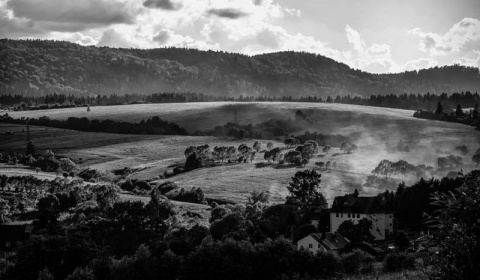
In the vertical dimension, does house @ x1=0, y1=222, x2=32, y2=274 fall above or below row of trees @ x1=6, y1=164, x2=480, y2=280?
below

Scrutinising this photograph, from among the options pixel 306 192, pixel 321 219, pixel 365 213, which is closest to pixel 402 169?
pixel 306 192

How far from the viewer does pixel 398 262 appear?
217ft

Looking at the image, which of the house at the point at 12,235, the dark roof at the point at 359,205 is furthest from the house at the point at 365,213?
the house at the point at 12,235

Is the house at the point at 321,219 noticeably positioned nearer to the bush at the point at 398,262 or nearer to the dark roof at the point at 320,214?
the dark roof at the point at 320,214

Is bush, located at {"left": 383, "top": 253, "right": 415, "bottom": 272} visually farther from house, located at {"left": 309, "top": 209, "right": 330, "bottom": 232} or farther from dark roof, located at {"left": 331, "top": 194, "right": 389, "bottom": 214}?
dark roof, located at {"left": 331, "top": 194, "right": 389, "bottom": 214}

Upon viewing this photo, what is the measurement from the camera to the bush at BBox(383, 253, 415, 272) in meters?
64.5

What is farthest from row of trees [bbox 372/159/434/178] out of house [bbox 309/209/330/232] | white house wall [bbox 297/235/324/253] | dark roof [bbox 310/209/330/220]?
white house wall [bbox 297/235/324/253]

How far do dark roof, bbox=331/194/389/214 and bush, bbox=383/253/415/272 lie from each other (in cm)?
5180

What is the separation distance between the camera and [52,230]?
112312 mm

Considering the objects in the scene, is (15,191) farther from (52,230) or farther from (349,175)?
(349,175)

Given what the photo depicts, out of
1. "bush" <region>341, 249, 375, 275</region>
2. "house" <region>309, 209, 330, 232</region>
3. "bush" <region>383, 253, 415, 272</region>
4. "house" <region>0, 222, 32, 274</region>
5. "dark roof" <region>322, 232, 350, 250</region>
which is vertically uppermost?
"bush" <region>383, 253, 415, 272</region>

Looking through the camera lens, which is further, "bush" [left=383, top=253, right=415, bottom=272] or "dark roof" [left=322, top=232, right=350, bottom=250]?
"dark roof" [left=322, top=232, right=350, bottom=250]

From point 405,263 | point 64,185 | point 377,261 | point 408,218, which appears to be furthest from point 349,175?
point 405,263

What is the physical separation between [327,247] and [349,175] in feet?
299
